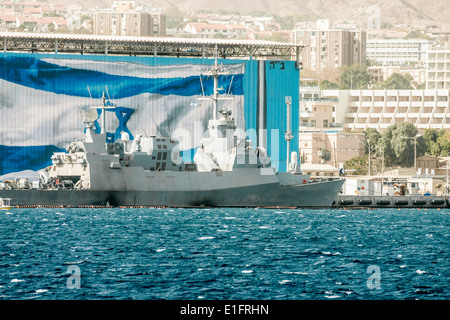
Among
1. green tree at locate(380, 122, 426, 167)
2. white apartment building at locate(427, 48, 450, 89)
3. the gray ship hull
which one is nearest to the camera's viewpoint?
the gray ship hull

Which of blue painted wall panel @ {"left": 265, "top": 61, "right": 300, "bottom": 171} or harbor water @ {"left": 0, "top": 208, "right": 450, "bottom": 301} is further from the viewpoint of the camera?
blue painted wall panel @ {"left": 265, "top": 61, "right": 300, "bottom": 171}

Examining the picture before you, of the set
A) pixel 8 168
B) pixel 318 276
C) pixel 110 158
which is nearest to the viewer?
pixel 318 276

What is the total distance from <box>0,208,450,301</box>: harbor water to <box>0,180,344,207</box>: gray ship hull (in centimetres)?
544

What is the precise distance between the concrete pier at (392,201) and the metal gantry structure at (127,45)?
14899mm

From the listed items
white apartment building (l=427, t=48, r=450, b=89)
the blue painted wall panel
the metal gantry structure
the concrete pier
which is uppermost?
white apartment building (l=427, t=48, r=450, b=89)

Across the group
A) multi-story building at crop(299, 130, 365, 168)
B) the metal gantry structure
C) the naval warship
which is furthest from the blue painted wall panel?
multi-story building at crop(299, 130, 365, 168)

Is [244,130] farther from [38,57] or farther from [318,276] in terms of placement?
[318,276]

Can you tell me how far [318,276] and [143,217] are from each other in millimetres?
28817

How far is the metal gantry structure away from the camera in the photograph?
84.4 meters

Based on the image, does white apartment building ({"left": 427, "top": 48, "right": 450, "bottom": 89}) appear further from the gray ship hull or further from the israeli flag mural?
the gray ship hull

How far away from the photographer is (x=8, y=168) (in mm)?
82812

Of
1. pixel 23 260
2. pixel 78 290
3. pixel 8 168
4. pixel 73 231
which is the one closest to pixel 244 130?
pixel 8 168

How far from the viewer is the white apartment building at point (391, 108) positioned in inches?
6383

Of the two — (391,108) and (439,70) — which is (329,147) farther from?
(439,70)
